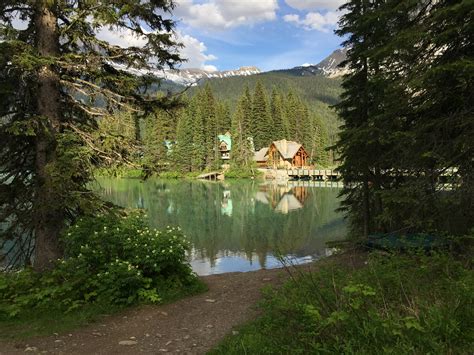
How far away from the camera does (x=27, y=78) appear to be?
8070 mm

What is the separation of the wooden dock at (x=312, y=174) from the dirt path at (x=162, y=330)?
5892cm

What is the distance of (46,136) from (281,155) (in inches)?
2786

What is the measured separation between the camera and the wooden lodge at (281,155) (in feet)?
255

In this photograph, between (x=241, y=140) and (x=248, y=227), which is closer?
(x=248, y=227)

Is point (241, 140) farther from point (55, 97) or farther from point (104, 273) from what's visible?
point (104, 273)

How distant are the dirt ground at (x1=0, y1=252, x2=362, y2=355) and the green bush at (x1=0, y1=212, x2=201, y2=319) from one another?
1.28ft

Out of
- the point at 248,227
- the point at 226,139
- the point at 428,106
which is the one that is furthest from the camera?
the point at 226,139

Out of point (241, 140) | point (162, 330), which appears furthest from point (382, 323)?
point (241, 140)

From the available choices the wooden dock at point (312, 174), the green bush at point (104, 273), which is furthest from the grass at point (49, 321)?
the wooden dock at point (312, 174)

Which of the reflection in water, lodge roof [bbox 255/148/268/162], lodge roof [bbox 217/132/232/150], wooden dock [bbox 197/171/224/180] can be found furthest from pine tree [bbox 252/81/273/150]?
the reflection in water

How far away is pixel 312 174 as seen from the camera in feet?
225

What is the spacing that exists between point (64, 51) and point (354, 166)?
8156 mm

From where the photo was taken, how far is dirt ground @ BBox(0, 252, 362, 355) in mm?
5340

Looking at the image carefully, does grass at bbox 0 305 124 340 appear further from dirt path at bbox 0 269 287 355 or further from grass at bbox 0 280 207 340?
dirt path at bbox 0 269 287 355
